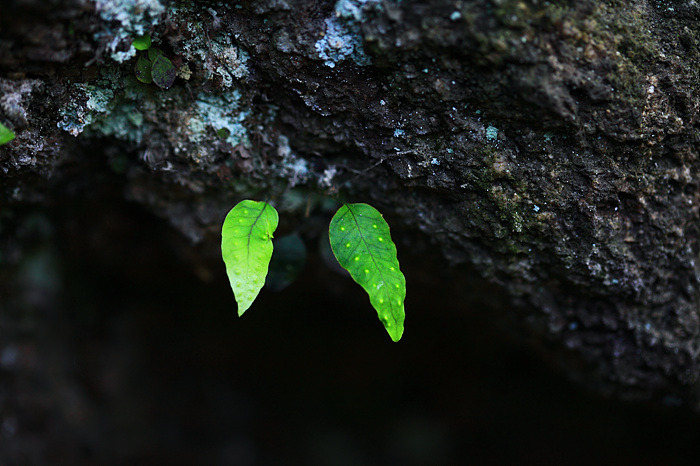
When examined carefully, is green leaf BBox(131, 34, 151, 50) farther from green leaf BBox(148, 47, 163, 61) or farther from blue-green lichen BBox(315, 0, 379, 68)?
blue-green lichen BBox(315, 0, 379, 68)

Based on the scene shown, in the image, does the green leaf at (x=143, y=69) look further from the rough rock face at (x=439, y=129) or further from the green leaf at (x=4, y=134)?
the green leaf at (x=4, y=134)

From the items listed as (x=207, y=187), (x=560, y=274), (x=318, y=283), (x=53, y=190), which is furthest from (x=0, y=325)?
(x=560, y=274)

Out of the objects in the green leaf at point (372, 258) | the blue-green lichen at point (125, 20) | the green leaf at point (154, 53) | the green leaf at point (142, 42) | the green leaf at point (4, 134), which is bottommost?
the green leaf at point (372, 258)

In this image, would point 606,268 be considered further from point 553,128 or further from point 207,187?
point 207,187

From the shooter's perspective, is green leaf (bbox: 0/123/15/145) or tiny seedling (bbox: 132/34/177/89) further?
tiny seedling (bbox: 132/34/177/89)

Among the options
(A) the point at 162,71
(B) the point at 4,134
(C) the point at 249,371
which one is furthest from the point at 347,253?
(C) the point at 249,371

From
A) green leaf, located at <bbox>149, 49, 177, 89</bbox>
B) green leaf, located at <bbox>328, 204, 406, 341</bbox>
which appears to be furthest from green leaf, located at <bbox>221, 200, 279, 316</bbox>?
green leaf, located at <bbox>149, 49, 177, 89</bbox>

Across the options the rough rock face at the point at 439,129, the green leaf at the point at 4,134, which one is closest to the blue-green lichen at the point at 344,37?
the rough rock face at the point at 439,129
